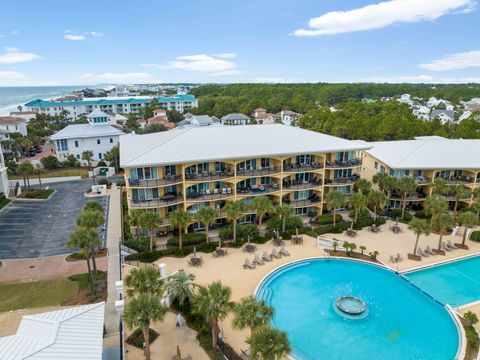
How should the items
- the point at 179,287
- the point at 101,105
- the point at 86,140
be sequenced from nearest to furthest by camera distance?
the point at 179,287 < the point at 86,140 < the point at 101,105

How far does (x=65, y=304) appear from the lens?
2691cm

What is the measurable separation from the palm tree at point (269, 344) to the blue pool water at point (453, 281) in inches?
731

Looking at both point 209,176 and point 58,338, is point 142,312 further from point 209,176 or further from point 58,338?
point 209,176

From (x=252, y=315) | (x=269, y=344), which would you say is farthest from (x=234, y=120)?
(x=269, y=344)

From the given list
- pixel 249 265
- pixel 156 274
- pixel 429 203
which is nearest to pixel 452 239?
pixel 429 203

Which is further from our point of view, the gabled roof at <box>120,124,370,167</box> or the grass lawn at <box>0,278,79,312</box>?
the gabled roof at <box>120,124,370,167</box>

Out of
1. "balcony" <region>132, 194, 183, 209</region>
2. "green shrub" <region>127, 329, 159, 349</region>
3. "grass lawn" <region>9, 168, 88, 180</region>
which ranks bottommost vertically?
"green shrub" <region>127, 329, 159, 349</region>

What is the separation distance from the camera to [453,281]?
104 feet

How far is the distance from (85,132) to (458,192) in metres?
69.2

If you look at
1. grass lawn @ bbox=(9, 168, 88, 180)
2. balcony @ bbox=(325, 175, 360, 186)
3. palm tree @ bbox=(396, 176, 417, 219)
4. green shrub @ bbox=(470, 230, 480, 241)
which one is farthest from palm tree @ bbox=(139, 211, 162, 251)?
grass lawn @ bbox=(9, 168, 88, 180)

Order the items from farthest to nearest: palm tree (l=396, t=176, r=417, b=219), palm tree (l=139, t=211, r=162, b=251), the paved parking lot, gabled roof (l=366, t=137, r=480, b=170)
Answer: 1. gabled roof (l=366, t=137, r=480, b=170)
2. palm tree (l=396, t=176, r=417, b=219)
3. the paved parking lot
4. palm tree (l=139, t=211, r=162, b=251)

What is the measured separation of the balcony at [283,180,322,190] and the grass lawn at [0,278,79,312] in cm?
2570

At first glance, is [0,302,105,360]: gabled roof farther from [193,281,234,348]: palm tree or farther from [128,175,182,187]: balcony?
[128,175,182,187]: balcony

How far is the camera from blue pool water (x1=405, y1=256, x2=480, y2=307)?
29.3 metres
